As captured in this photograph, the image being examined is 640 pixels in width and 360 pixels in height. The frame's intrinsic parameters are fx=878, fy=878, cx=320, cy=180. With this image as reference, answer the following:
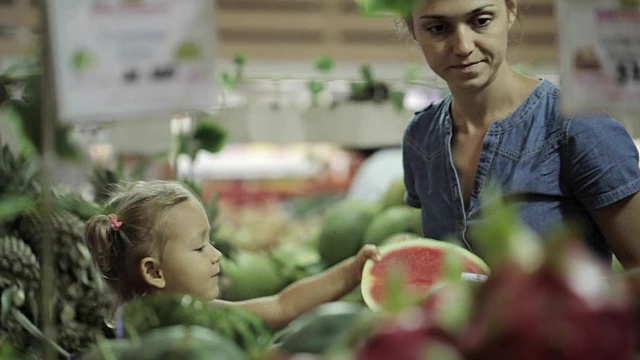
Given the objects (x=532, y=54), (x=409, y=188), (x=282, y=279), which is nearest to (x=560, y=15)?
(x=409, y=188)

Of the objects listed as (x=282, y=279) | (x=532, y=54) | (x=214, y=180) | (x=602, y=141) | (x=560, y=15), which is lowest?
(x=214, y=180)

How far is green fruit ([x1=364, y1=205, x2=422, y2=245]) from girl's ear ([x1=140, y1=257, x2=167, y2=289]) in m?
0.80

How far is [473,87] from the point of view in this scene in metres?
1.44

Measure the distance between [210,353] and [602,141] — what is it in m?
0.92

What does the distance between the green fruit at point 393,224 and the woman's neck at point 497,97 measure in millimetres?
673

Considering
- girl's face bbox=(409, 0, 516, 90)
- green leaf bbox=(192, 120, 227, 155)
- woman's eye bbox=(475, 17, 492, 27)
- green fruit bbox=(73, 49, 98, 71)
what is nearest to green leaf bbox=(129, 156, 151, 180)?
green leaf bbox=(192, 120, 227, 155)

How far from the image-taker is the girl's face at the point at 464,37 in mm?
1365

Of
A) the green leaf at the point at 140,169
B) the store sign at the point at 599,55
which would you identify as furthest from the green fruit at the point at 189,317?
the green leaf at the point at 140,169

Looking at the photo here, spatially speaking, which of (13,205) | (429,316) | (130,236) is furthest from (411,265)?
(429,316)

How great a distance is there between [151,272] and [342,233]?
0.89 metres

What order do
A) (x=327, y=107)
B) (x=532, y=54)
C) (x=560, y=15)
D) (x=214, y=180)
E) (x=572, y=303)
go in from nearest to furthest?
(x=572, y=303), (x=560, y=15), (x=327, y=107), (x=532, y=54), (x=214, y=180)

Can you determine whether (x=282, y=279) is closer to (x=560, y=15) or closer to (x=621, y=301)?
(x=560, y=15)

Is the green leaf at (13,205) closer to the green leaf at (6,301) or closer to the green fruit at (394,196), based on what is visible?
the green leaf at (6,301)

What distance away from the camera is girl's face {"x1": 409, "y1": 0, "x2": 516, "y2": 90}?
137cm
